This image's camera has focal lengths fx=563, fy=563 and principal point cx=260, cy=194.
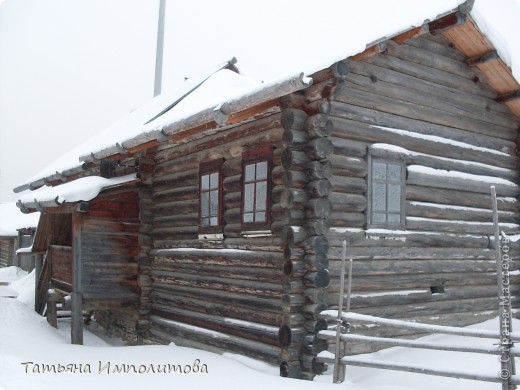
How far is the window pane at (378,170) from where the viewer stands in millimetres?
8352

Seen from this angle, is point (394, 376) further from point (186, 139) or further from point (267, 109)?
point (186, 139)

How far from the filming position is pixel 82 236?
11.4 metres

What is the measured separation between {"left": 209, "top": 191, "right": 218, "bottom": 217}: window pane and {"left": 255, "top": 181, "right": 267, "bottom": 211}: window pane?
1278 mm

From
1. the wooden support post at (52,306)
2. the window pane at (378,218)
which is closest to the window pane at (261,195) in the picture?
the window pane at (378,218)

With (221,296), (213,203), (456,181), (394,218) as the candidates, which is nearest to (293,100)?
(394,218)

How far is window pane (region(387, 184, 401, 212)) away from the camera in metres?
8.56

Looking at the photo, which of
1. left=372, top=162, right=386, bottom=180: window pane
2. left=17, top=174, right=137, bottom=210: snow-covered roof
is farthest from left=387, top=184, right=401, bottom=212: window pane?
left=17, top=174, right=137, bottom=210: snow-covered roof

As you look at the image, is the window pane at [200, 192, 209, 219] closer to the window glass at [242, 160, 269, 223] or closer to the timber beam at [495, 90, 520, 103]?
the window glass at [242, 160, 269, 223]

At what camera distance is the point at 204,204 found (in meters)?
10.1

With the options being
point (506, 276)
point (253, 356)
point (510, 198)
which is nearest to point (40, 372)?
point (253, 356)

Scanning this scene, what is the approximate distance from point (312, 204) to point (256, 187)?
1.36 metres

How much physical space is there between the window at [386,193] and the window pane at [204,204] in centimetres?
308

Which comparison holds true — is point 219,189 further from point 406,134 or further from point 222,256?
point 406,134

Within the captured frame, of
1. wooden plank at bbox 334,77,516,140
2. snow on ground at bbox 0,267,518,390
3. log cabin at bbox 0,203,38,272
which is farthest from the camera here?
log cabin at bbox 0,203,38,272
